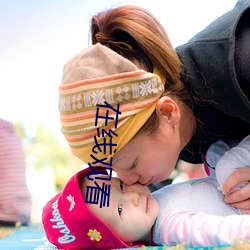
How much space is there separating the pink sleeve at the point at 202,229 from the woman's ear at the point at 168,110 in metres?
0.20

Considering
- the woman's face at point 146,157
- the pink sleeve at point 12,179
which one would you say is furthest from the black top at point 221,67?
the pink sleeve at point 12,179

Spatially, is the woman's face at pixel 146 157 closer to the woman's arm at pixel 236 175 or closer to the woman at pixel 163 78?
the woman at pixel 163 78

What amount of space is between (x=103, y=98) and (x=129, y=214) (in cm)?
25

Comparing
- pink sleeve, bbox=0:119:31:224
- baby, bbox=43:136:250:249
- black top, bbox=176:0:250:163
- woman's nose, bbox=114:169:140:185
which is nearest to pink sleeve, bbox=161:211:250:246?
baby, bbox=43:136:250:249

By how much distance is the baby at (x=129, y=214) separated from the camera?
94cm

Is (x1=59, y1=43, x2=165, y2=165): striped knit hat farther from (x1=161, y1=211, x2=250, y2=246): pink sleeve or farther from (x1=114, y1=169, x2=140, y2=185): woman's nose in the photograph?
(x1=161, y1=211, x2=250, y2=246): pink sleeve

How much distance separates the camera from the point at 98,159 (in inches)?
38.4

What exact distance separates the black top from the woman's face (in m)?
0.11

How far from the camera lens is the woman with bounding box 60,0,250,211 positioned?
96cm

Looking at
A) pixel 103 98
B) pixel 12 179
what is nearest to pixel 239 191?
pixel 103 98

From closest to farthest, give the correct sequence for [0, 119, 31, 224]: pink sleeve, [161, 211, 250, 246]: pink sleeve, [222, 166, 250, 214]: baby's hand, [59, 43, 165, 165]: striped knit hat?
Answer: [161, 211, 250, 246]: pink sleeve < [59, 43, 165, 165]: striped knit hat < [222, 166, 250, 214]: baby's hand < [0, 119, 31, 224]: pink sleeve

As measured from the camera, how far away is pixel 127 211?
98cm

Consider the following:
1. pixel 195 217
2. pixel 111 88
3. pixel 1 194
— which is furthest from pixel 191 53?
pixel 1 194

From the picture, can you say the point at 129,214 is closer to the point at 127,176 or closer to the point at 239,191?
the point at 127,176
